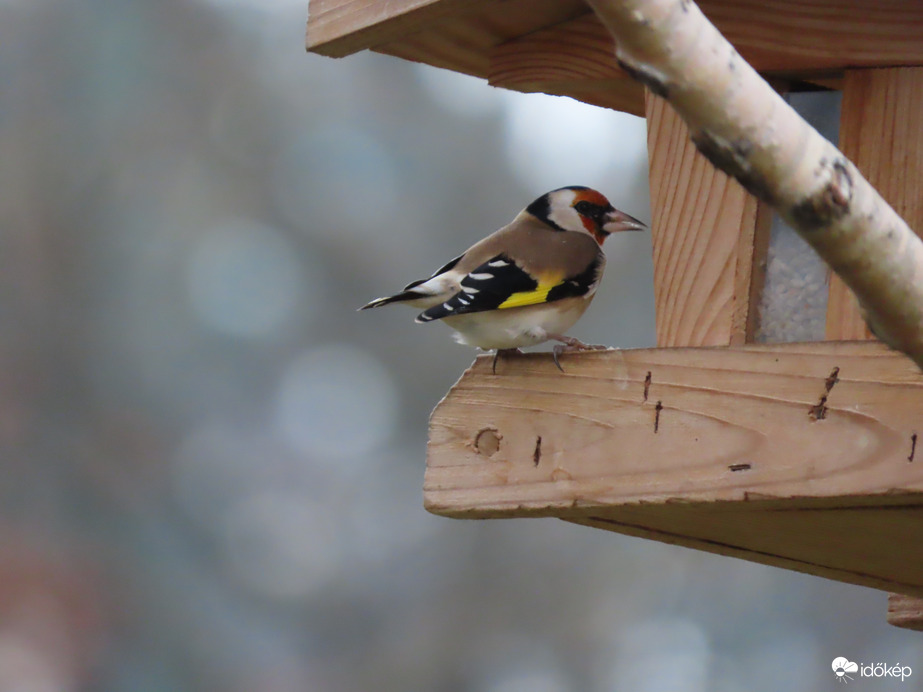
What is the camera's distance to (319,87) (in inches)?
351

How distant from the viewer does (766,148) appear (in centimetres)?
118

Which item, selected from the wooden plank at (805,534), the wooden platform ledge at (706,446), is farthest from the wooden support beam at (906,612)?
the wooden platform ledge at (706,446)

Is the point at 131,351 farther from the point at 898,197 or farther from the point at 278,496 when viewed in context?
the point at 898,197

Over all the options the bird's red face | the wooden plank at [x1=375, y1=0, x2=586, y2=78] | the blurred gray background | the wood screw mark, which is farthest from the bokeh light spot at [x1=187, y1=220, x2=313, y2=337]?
the wood screw mark

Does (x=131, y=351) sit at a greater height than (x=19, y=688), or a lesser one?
greater

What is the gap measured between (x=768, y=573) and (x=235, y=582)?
2743mm

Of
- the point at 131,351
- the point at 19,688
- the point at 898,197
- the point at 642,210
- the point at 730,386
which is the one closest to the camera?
the point at 730,386

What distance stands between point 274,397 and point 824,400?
583 centimetres

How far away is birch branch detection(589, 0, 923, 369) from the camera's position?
1136mm

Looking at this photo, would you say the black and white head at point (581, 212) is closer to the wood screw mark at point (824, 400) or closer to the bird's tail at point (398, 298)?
the bird's tail at point (398, 298)

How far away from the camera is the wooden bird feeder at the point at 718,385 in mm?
2342

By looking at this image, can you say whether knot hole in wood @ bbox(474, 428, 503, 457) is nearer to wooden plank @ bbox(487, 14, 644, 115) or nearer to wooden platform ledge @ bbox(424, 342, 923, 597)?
wooden platform ledge @ bbox(424, 342, 923, 597)

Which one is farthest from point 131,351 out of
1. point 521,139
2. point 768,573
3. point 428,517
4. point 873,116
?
point 873,116

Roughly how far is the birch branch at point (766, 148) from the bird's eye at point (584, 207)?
→ 8.12 ft
